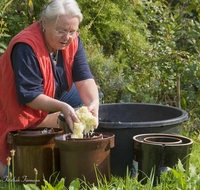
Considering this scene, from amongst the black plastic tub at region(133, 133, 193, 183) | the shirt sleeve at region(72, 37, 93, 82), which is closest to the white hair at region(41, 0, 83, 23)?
the shirt sleeve at region(72, 37, 93, 82)

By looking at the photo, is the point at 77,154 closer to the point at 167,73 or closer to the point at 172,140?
the point at 172,140

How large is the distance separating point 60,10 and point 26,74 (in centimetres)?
45

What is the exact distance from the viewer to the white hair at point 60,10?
3.08m

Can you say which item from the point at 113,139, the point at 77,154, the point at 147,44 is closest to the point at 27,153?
the point at 77,154

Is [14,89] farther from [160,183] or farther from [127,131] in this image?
[160,183]

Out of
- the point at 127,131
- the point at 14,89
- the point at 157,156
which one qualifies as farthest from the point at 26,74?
the point at 157,156

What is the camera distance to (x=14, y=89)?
3.20 m

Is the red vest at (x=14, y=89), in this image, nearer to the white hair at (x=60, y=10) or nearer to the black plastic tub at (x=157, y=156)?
the white hair at (x=60, y=10)

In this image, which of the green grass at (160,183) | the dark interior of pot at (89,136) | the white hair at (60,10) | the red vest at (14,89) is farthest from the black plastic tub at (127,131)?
the white hair at (60,10)

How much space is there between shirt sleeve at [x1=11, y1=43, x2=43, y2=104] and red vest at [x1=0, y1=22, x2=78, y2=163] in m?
0.04

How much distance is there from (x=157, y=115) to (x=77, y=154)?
3.54 ft

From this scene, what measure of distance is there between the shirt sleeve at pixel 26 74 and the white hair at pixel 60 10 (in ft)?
0.79

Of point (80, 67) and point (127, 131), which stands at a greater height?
point (80, 67)

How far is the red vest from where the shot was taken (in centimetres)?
315
